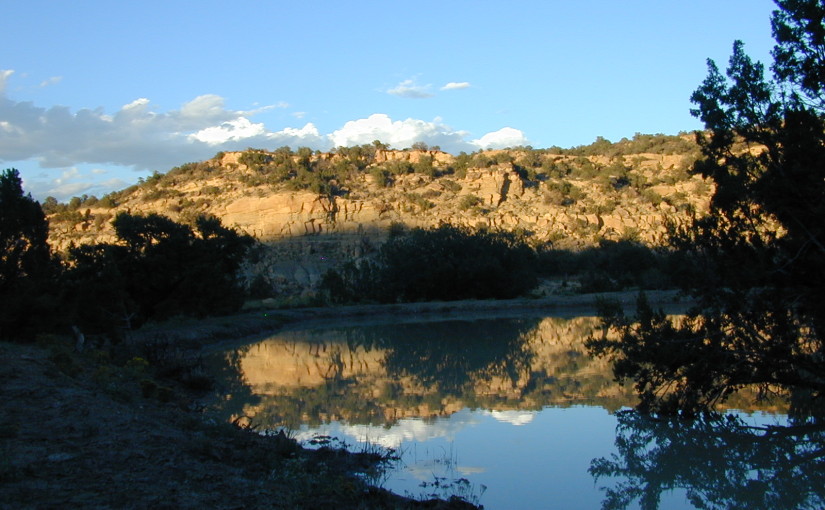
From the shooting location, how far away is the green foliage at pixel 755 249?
31.7ft

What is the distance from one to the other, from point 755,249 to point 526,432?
4027 mm

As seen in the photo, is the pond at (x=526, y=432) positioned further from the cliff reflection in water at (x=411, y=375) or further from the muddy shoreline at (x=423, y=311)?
the muddy shoreline at (x=423, y=311)

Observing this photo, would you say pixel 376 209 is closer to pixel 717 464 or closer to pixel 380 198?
pixel 380 198

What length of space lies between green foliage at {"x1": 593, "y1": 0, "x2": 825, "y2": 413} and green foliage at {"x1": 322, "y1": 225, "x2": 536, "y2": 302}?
93.9 ft

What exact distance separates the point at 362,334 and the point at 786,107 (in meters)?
18.7

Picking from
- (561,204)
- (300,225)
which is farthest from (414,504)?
(561,204)

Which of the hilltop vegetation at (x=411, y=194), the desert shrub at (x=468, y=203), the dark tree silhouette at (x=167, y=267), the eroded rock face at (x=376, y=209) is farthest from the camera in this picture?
the desert shrub at (x=468, y=203)

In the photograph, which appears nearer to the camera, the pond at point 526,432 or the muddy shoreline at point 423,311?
the pond at point 526,432

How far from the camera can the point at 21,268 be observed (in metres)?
18.5

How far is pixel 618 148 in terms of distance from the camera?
→ 248 ft

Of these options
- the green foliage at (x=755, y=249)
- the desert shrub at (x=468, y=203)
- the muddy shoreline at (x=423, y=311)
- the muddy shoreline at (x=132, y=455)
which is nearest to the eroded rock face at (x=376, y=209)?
the desert shrub at (x=468, y=203)

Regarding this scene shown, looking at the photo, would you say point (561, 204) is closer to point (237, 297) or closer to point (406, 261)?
point (406, 261)

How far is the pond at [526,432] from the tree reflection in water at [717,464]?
0.7 inches

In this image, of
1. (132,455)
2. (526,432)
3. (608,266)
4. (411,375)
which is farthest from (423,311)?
(132,455)
